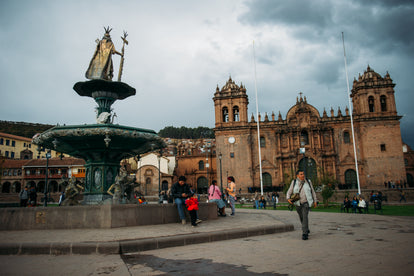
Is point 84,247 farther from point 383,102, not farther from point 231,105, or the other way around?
point 383,102

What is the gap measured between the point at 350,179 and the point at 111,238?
1597 inches

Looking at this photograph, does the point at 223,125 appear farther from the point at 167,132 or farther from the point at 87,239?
the point at 167,132

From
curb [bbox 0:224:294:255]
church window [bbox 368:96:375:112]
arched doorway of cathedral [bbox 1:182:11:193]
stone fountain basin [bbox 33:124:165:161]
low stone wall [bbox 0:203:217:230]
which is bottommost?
curb [bbox 0:224:294:255]

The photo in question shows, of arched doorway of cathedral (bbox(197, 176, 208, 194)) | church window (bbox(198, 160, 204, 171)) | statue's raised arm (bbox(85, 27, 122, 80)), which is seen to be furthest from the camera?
church window (bbox(198, 160, 204, 171))

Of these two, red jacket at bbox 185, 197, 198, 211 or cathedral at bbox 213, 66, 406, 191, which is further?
cathedral at bbox 213, 66, 406, 191

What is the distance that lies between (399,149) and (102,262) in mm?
43570

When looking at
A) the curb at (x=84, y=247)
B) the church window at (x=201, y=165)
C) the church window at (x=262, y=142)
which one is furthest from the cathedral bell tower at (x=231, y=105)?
the curb at (x=84, y=247)

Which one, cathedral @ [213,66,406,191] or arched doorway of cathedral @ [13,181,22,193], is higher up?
Answer: cathedral @ [213,66,406,191]

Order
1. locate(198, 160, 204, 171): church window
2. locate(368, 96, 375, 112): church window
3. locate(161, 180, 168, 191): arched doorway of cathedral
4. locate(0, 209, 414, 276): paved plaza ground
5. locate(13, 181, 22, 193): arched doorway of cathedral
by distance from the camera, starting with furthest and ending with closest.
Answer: locate(13, 181, 22, 193): arched doorway of cathedral
locate(198, 160, 204, 171): church window
locate(161, 180, 168, 191): arched doorway of cathedral
locate(368, 96, 375, 112): church window
locate(0, 209, 414, 276): paved plaza ground

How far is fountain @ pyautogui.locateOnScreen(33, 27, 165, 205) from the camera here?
945 centimetres

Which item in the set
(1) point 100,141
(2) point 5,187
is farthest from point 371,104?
(2) point 5,187

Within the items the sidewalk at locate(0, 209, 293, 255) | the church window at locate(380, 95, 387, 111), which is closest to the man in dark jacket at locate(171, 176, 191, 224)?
the sidewalk at locate(0, 209, 293, 255)

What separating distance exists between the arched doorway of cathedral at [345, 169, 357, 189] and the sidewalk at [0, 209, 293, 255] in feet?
120

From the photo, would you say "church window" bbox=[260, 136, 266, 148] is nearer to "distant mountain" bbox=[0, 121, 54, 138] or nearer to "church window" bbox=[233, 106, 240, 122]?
"church window" bbox=[233, 106, 240, 122]
